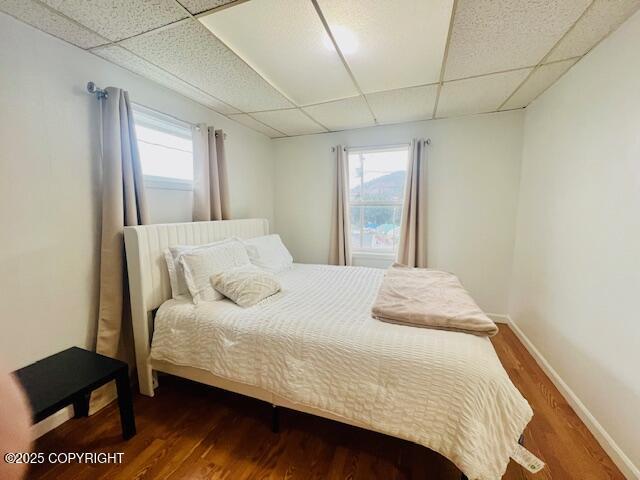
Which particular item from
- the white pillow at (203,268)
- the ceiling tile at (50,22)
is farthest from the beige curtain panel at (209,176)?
the ceiling tile at (50,22)

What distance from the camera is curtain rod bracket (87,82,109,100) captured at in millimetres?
1696

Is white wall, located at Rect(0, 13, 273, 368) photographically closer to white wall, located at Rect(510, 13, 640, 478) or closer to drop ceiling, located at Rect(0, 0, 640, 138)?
drop ceiling, located at Rect(0, 0, 640, 138)

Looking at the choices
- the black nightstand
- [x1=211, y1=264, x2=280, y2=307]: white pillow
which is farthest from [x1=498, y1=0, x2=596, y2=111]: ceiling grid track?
the black nightstand

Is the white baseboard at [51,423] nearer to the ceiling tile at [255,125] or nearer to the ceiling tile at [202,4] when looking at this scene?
the ceiling tile at [202,4]

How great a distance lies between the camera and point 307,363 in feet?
4.57

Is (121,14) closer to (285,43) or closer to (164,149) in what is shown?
(285,43)

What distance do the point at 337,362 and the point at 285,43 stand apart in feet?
6.14

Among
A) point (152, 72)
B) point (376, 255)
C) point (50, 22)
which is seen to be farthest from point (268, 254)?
point (50, 22)

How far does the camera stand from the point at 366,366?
1287 mm

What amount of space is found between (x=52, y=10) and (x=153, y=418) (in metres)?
2.33

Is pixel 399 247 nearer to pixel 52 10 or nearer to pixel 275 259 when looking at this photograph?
pixel 275 259

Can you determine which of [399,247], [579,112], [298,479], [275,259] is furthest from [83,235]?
[579,112]

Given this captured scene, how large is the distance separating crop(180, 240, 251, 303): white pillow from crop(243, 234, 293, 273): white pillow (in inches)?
16.5

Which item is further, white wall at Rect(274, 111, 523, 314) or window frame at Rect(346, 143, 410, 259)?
window frame at Rect(346, 143, 410, 259)
